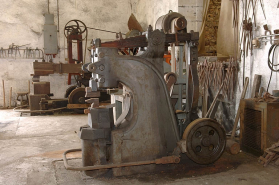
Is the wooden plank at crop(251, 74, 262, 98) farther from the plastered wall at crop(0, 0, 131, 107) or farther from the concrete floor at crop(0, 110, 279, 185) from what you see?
the plastered wall at crop(0, 0, 131, 107)

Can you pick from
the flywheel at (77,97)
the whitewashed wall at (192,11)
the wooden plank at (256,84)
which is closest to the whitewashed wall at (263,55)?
the wooden plank at (256,84)

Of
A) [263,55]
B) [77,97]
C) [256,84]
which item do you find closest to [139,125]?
[256,84]

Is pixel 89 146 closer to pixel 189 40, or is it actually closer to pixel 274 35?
pixel 189 40

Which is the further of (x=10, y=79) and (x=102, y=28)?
(x=102, y=28)

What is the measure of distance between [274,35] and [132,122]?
222 cm

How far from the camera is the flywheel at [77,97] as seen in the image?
7492 mm

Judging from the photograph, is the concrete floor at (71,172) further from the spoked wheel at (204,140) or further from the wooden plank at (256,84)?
the wooden plank at (256,84)

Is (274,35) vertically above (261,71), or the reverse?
(274,35)

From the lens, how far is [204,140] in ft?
9.86

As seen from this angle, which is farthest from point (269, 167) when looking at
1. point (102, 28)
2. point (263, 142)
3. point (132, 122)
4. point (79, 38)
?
point (102, 28)

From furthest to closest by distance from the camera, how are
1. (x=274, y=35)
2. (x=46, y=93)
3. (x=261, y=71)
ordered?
(x=46, y=93)
(x=261, y=71)
(x=274, y=35)

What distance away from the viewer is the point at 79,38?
8.72 m

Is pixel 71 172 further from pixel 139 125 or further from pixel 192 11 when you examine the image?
pixel 192 11

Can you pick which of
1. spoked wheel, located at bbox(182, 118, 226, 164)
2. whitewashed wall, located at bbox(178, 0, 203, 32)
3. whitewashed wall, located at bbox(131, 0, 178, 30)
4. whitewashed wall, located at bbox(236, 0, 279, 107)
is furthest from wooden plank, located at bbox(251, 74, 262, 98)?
whitewashed wall, located at bbox(131, 0, 178, 30)
